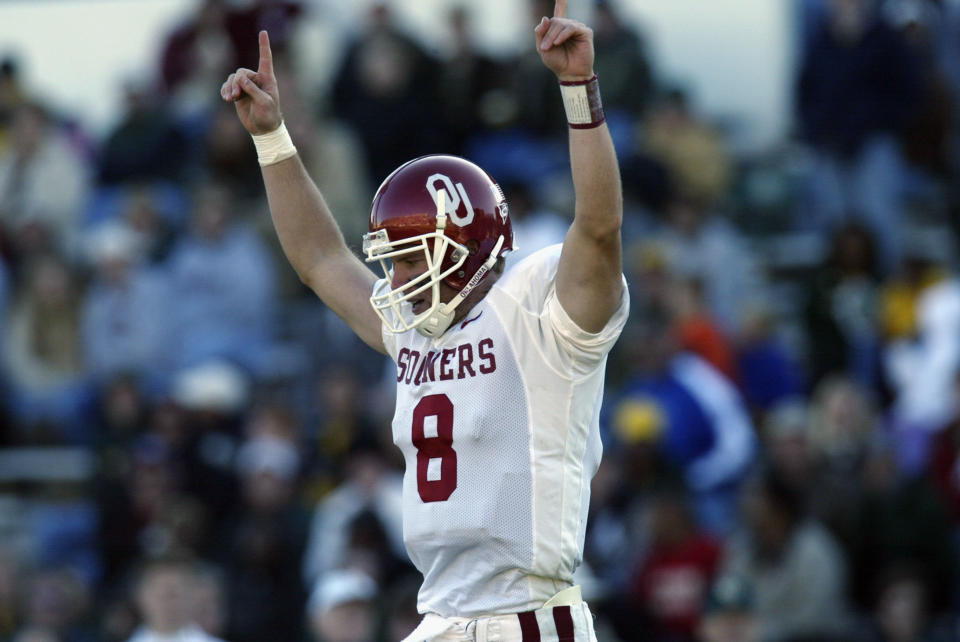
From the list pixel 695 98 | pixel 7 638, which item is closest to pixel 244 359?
pixel 7 638

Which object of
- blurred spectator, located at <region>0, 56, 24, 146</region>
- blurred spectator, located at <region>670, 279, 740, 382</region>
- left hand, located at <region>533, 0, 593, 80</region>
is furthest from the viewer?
blurred spectator, located at <region>0, 56, 24, 146</region>

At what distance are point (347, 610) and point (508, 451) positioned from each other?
429 centimetres

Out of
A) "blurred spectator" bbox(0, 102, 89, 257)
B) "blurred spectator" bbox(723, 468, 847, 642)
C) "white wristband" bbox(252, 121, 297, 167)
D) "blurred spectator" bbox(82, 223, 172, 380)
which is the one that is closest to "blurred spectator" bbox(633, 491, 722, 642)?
"blurred spectator" bbox(723, 468, 847, 642)

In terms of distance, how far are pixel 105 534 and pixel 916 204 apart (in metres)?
6.06

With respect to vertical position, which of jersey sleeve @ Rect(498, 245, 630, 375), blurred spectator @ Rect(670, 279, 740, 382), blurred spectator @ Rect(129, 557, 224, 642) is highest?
jersey sleeve @ Rect(498, 245, 630, 375)

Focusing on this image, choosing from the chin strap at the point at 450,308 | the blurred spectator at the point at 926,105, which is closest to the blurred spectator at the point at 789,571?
the blurred spectator at the point at 926,105

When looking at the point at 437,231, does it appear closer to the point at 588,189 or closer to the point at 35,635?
the point at 588,189

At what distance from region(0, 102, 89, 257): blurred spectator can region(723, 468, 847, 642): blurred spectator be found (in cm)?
556

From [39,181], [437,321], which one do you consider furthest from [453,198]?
[39,181]

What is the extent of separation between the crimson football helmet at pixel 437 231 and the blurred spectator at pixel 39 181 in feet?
26.4

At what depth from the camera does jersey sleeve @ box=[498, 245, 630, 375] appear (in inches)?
177

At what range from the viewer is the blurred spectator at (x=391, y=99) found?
1213cm

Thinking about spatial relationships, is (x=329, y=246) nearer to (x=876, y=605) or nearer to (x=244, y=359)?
(x=876, y=605)

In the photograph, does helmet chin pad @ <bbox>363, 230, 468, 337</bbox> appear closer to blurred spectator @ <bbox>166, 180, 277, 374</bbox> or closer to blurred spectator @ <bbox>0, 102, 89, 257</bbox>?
blurred spectator @ <bbox>166, 180, 277, 374</bbox>
